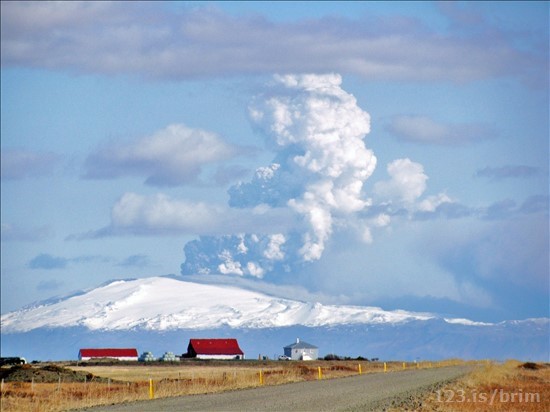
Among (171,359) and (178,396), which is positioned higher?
(171,359)

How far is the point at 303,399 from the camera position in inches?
2255

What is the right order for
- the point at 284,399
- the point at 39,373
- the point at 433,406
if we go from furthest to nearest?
the point at 39,373 < the point at 284,399 < the point at 433,406

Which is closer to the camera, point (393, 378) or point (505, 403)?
point (505, 403)

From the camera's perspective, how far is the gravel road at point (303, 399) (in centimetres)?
5238

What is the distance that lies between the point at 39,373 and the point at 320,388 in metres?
41.6

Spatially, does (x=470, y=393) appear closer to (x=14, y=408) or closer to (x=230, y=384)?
(x=230, y=384)

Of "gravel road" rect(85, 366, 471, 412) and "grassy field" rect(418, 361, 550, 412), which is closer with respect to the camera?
"grassy field" rect(418, 361, 550, 412)

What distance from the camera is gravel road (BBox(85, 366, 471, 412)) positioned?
5238cm

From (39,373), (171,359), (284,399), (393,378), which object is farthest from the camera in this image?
(171,359)

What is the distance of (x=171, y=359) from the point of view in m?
186

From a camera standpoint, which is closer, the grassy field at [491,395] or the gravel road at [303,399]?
the grassy field at [491,395]

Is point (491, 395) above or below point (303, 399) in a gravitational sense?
above

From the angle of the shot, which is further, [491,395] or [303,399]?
[491,395]

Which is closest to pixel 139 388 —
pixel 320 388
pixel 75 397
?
pixel 75 397
